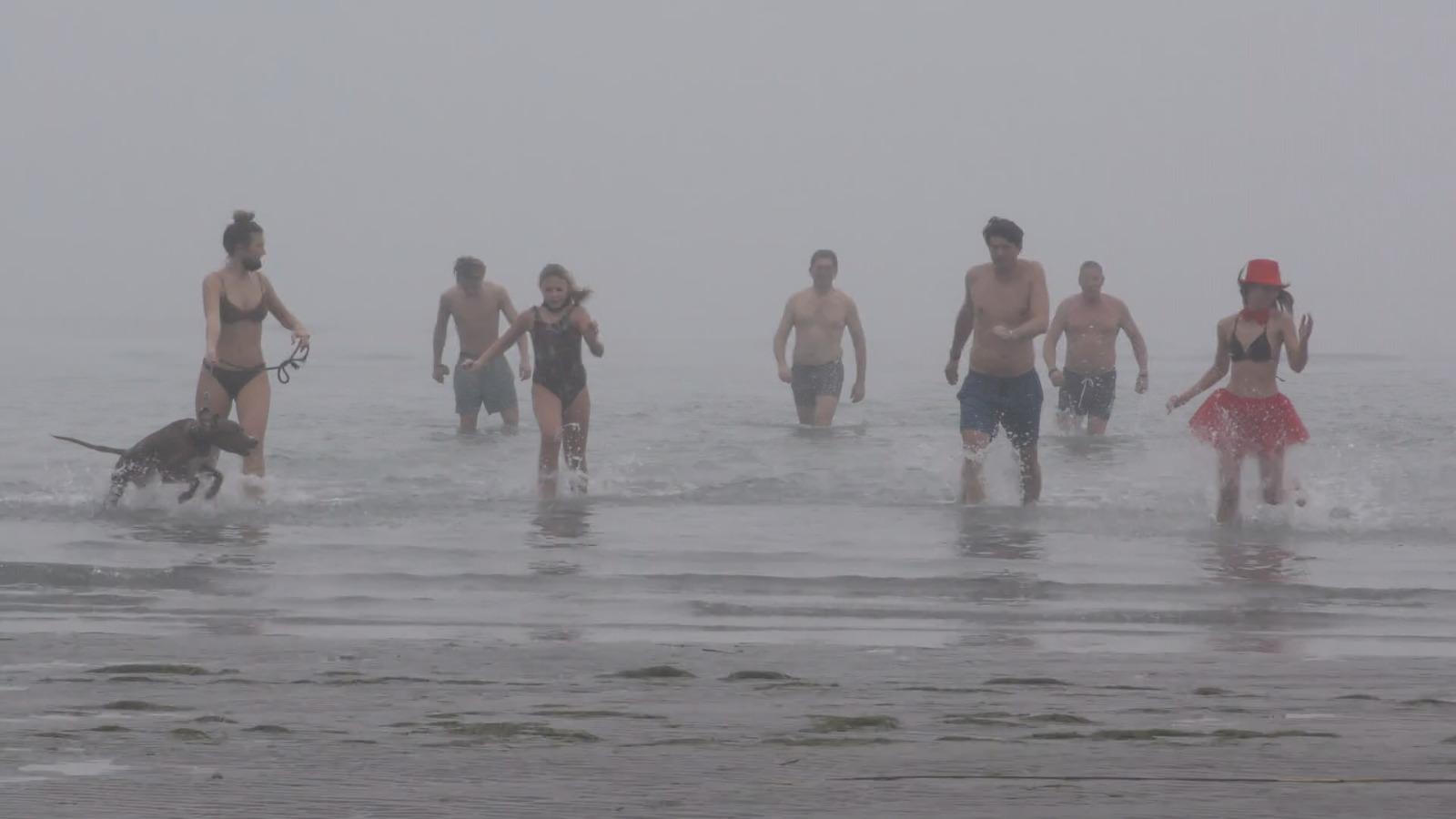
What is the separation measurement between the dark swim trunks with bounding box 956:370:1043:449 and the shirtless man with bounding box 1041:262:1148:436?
4694 millimetres

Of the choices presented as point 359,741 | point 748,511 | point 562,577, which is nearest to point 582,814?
point 359,741

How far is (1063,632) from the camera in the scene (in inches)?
242

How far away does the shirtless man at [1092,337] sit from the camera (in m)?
15.2

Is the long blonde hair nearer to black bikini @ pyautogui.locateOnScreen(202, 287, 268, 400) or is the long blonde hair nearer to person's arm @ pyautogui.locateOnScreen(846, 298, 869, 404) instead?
black bikini @ pyautogui.locateOnScreen(202, 287, 268, 400)

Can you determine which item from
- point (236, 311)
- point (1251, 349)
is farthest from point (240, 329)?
point (1251, 349)

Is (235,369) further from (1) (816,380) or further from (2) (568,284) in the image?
(1) (816,380)

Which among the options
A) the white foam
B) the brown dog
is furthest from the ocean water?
the brown dog

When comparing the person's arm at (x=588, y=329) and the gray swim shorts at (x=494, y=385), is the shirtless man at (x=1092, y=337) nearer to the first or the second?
the gray swim shorts at (x=494, y=385)

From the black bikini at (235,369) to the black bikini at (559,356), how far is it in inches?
59.5

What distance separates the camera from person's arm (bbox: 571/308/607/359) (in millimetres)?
10711

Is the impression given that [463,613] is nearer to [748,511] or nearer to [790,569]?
[790,569]

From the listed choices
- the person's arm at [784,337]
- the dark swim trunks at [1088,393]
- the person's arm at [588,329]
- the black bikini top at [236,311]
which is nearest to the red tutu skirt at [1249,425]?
the person's arm at [588,329]

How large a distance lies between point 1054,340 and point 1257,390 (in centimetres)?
521

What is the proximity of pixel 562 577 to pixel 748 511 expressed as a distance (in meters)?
3.52
